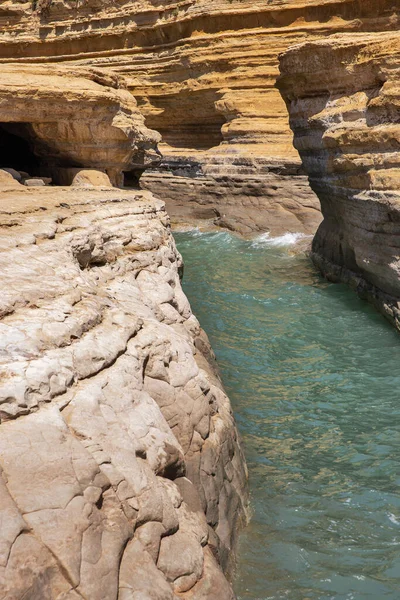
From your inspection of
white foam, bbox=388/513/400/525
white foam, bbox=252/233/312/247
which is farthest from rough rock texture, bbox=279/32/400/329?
white foam, bbox=388/513/400/525

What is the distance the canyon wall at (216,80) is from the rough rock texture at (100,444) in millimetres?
12744

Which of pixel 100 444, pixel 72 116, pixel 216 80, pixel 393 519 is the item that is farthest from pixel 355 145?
pixel 216 80

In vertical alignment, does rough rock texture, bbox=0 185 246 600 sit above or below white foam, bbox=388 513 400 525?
above

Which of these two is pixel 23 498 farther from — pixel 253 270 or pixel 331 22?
pixel 331 22

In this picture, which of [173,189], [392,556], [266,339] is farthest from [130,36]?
[392,556]

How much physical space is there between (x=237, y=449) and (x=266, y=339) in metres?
3.90

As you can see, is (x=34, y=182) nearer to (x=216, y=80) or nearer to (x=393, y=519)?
(x=393, y=519)

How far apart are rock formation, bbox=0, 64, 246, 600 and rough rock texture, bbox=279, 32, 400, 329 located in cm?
366

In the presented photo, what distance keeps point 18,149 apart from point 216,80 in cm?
973

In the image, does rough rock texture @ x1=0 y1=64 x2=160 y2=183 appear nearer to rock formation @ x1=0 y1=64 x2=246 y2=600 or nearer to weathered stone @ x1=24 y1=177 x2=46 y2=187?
weathered stone @ x1=24 y1=177 x2=46 y2=187

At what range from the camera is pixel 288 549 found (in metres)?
4.54

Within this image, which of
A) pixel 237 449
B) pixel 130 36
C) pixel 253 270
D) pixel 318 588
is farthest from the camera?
pixel 130 36

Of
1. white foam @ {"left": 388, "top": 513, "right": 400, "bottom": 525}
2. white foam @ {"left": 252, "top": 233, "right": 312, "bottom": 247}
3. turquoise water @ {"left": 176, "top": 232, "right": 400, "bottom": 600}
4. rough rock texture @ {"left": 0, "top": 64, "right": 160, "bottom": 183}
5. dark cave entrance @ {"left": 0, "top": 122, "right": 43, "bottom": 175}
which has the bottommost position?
white foam @ {"left": 252, "top": 233, "right": 312, "bottom": 247}

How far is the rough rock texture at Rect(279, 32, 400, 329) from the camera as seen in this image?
8867mm
